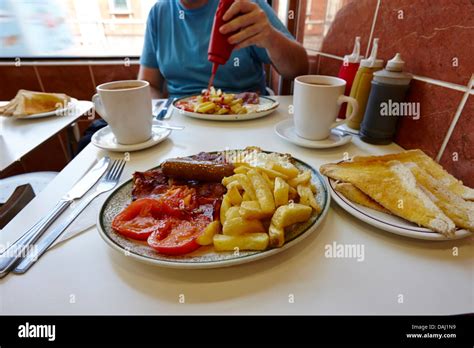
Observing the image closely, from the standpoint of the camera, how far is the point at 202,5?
1.75 m

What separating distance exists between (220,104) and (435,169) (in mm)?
823

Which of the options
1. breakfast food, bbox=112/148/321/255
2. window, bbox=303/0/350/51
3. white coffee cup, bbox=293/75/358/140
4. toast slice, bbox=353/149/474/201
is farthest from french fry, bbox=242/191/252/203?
window, bbox=303/0/350/51

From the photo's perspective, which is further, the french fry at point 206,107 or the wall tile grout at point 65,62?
the wall tile grout at point 65,62

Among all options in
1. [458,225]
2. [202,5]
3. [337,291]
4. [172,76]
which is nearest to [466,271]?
[458,225]

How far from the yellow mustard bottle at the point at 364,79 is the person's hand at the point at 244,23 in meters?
0.47

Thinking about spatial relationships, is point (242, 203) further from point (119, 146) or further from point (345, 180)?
point (119, 146)

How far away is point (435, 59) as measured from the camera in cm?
76

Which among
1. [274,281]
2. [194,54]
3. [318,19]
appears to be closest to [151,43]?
[194,54]

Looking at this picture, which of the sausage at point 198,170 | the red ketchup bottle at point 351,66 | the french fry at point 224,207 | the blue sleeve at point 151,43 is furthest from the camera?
the blue sleeve at point 151,43

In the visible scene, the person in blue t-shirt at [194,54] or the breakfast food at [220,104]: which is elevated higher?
the person in blue t-shirt at [194,54]

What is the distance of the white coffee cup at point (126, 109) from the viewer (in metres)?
0.85

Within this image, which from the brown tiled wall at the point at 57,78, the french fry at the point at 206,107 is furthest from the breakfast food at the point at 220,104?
the brown tiled wall at the point at 57,78

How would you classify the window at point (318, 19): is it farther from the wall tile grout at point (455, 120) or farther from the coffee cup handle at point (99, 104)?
the coffee cup handle at point (99, 104)

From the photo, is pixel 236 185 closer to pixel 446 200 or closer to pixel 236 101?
pixel 446 200
